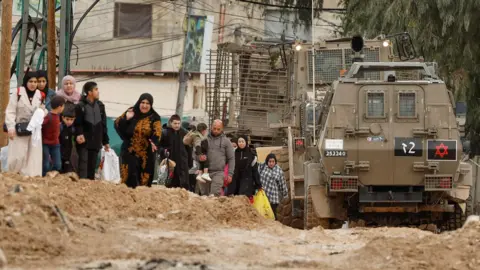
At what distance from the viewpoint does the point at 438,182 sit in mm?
17234

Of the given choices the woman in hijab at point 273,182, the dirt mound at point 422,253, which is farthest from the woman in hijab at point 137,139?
the dirt mound at point 422,253

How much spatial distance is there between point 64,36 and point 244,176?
639 cm

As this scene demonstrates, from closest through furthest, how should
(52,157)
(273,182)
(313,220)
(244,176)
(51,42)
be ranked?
(52,157)
(313,220)
(244,176)
(273,182)
(51,42)

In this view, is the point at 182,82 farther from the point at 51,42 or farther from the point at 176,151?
the point at 176,151

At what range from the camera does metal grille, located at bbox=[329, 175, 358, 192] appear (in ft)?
56.3

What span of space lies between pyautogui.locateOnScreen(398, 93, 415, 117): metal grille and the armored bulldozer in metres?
0.01

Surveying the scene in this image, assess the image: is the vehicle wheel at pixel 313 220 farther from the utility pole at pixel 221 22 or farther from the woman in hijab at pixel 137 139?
the utility pole at pixel 221 22

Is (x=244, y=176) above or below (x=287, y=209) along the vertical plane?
above

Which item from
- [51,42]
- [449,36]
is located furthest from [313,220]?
[449,36]

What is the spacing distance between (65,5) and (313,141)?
26.5 ft

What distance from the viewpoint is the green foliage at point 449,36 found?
87.6 feet

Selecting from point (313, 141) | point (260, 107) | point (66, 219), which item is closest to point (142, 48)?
point (260, 107)

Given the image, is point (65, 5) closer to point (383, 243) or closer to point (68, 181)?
point (68, 181)

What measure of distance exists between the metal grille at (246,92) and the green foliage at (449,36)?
2.89 meters
